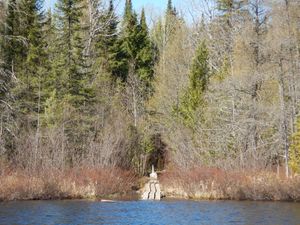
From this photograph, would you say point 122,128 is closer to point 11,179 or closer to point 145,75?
point 11,179

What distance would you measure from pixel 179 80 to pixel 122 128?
11593mm

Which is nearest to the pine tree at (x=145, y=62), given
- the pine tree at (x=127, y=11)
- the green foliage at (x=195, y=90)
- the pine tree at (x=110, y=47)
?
the pine tree at (x=127, y=11)

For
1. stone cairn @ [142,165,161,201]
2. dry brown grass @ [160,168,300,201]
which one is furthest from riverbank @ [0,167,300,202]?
stone cairn @ [142,165,161,201]

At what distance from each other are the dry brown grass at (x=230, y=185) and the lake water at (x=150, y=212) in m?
1.95

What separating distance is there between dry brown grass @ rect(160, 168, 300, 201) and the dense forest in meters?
2.21

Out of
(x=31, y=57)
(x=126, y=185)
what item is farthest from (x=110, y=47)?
(x=126, y=185)

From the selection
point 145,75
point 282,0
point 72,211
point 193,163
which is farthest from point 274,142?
point 145,75

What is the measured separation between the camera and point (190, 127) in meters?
39.2

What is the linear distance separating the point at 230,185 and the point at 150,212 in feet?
25.9

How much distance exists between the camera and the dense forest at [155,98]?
32875 millimetres

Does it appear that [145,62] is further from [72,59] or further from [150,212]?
[150,212]

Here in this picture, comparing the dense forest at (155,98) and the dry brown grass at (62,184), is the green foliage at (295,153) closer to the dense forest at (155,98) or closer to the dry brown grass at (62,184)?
the dense forest at (155,98)

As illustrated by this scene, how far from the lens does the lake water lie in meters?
19.9

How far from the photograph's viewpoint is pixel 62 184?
2950 centimetres
